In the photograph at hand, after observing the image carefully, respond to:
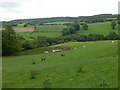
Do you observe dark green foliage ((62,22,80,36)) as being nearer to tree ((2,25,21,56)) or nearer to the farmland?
the farmland

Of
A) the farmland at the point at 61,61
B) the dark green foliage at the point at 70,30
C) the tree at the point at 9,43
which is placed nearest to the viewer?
the farmland at the point at 61,61

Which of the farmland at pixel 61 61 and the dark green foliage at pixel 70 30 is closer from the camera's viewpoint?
the farmland at pixel 61 61

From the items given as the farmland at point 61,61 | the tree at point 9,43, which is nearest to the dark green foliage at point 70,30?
the farmland at point 61,61

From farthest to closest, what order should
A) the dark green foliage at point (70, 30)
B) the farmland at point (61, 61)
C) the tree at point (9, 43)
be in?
1. the dark green foliage at point (70, 30)
2. the tree at point (9, 43)
3. the farmland at point (61, 61)

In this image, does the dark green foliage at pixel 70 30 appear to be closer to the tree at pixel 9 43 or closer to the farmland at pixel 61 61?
the farmland at pixel 61 61

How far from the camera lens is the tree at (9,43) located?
2060 inches

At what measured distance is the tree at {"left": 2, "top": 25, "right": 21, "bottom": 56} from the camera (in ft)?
172

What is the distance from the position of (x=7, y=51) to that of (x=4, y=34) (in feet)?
17.6

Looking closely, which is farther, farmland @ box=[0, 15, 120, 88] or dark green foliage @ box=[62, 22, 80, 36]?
dark green foliage @ box=[62, 22, 80, 36]

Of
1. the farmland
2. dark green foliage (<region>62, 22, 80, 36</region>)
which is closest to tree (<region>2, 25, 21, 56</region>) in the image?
the farmland

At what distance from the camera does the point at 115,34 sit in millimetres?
93625

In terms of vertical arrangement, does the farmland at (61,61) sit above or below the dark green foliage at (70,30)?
below

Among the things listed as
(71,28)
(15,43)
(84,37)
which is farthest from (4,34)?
(71,28)

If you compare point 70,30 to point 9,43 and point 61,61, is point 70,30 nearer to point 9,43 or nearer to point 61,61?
point 9,43
